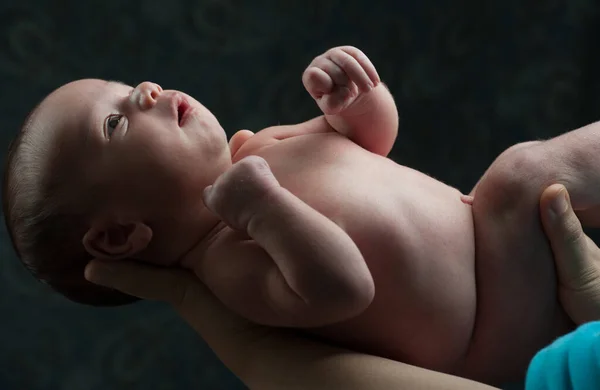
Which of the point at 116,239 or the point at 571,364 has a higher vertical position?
the point at 571,364

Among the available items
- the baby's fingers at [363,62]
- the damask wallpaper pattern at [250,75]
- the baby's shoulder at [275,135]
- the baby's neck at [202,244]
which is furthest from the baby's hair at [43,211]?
the damask wallpaper pattern at [250,75]

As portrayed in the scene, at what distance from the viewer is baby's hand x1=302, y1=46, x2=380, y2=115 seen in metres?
0.79

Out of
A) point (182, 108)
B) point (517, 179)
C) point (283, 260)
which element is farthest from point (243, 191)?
point (517, 179)

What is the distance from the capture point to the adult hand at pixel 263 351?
0.67 metres

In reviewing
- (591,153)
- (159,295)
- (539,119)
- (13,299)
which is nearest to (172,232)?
(159,295)

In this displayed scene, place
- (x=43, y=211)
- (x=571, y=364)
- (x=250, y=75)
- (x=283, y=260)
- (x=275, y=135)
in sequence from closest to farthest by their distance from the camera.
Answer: (x=571, y=364) → (x=283, y=260) → (x=43, y=211) → (x=275, y=135) → (x=250, y=75)

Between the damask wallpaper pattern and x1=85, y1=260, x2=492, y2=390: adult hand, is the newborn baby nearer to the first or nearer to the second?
x1=85, y1=260, x2=492, y2=390: adult hand

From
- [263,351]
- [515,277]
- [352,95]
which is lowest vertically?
[263,351]

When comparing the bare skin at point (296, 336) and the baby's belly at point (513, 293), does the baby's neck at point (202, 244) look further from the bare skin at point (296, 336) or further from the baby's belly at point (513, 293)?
the baby's belly at point (513, 293)

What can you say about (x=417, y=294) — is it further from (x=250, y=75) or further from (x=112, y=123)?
(x=250, y=75)

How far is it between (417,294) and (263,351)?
6.7 inches

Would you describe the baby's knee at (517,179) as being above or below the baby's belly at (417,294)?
above

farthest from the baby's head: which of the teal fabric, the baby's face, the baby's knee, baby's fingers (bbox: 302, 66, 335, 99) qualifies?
the teal fabric

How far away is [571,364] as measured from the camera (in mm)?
543
